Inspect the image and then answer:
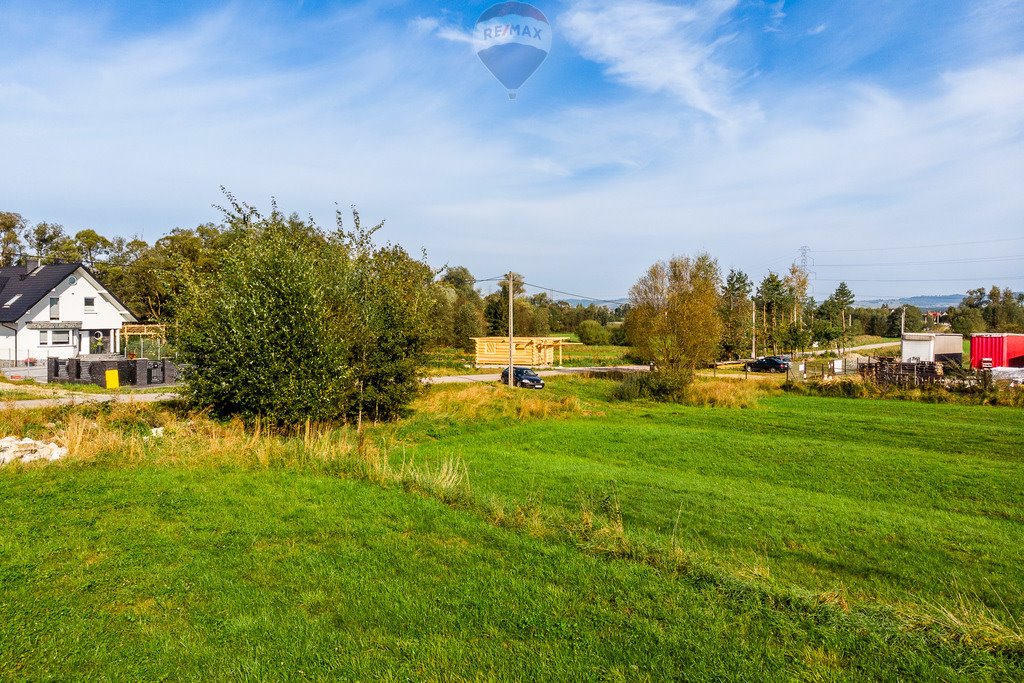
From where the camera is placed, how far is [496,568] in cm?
705

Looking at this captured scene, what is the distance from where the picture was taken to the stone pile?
1145cm

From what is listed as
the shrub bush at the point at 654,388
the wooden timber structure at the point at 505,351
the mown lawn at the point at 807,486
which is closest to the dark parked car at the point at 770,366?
the wooden timber structure at the point at 505,351

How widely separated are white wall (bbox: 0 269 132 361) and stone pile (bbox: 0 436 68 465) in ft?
117

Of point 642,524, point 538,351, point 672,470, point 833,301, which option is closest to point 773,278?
point 833,301

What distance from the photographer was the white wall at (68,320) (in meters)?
41.0

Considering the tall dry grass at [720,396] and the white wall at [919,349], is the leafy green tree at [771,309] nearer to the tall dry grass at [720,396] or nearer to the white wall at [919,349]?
→ the white wall at [919,349]

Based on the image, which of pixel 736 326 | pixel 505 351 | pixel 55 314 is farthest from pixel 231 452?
pixel 736 326

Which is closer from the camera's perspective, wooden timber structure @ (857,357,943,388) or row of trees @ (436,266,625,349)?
wooden timber structure @ (857,357,943,388)

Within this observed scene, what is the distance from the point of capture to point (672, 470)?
15.4m

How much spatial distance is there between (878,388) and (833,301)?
177ft

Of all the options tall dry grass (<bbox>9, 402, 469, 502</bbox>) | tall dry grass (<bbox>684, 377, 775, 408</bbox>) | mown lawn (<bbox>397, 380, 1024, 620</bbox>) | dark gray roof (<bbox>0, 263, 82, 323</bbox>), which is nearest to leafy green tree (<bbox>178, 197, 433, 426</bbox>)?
tall dry grass (<bbox>9, 402, 469, 502</bbox>)

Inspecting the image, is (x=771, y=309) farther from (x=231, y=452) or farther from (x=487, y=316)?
(x=231, y=452)

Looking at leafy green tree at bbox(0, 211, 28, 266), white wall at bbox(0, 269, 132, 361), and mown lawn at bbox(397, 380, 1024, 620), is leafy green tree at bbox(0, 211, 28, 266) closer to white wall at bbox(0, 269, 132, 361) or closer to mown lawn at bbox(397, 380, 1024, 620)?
white wall at bbox(0, 269, 132, 361)

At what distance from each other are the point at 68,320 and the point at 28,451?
38847mm
